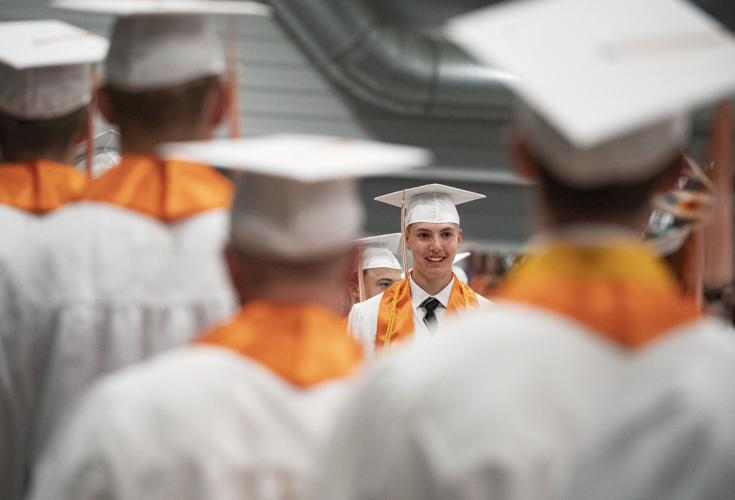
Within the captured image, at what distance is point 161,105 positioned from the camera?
3020 millimetres

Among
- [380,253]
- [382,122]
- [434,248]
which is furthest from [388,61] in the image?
[434,248]

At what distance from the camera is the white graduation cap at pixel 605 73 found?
2023 mm

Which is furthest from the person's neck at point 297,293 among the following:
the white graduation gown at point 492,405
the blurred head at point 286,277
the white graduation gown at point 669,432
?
the white graduation gown at point 669,432

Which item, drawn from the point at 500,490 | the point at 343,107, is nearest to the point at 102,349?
the point at 500,490

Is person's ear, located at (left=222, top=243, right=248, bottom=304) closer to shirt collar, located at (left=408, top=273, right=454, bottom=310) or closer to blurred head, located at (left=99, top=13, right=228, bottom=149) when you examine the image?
blurred head, located at (left=99, top=13, right=228, bottom=149)

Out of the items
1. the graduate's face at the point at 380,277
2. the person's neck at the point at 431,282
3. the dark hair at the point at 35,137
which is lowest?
the graduate's face at the point at 380,277

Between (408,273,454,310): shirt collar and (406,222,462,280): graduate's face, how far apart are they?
0.07 metres

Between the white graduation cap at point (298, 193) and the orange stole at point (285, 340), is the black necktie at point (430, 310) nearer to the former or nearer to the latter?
the white graduation cap at point (298, 193)

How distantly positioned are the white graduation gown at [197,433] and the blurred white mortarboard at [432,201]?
5515 millimetres

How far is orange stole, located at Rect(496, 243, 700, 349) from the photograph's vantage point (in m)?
1.93

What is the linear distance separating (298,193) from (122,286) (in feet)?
2.60

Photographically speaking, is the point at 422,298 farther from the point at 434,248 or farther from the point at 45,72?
the point at 45,72

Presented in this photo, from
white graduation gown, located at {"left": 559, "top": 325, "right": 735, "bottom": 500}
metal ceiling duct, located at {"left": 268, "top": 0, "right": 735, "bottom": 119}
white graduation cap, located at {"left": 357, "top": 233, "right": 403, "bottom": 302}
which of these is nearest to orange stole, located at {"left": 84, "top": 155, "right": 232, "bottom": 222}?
white graduation gown, located at {"left": 559, "top": 325, "right": 735, "bottom": 500}

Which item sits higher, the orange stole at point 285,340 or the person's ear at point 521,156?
the person's ear at point 521,156
